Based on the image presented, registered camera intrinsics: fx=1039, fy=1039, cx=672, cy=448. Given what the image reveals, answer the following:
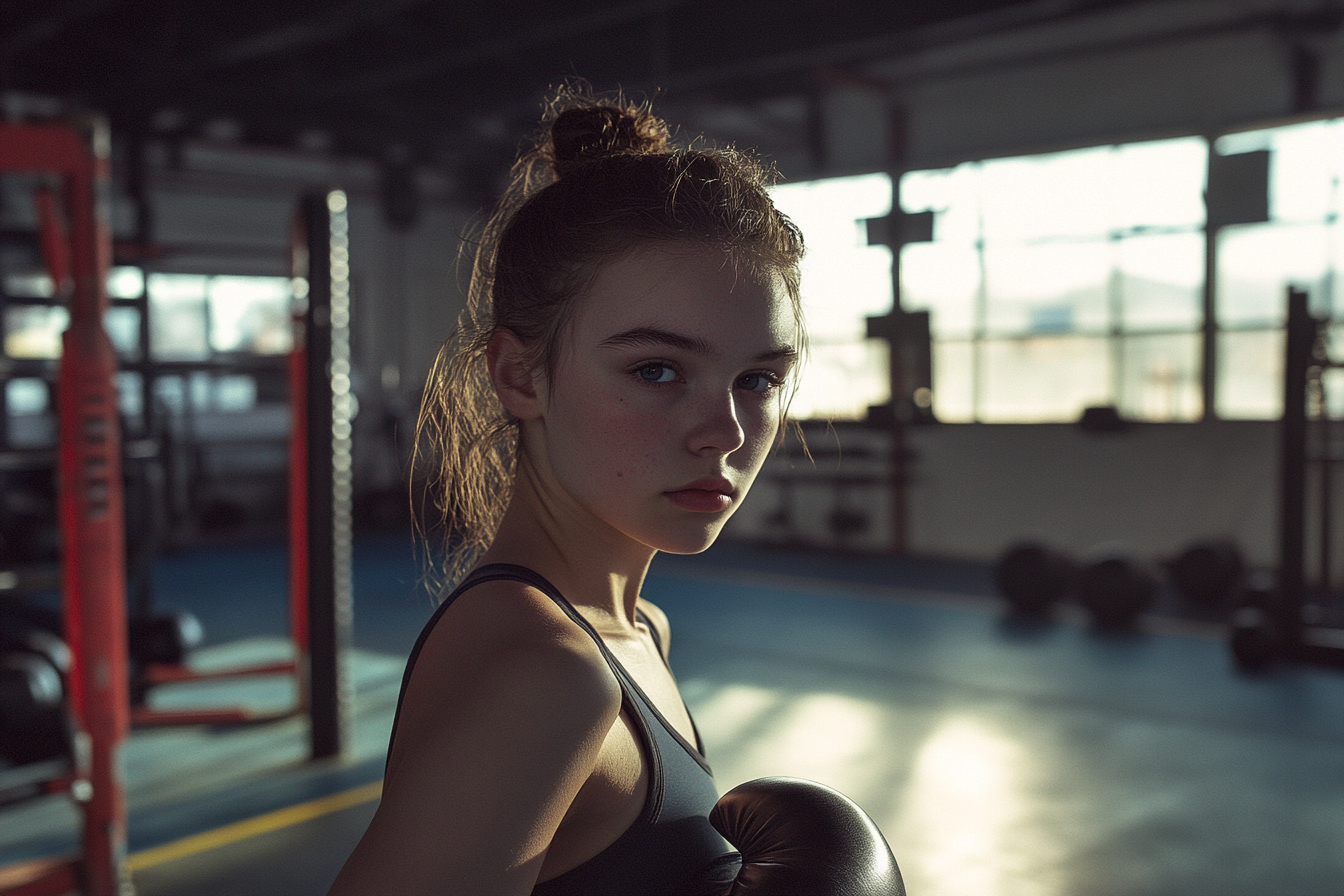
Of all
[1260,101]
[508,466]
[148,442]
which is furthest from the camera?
[1260,101]

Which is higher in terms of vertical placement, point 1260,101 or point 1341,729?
point 1260,101

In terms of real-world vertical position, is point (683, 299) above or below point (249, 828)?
above

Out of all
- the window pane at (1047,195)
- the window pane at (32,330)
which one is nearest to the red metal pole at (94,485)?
the window pane at (1047,195)

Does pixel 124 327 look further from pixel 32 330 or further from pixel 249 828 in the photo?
pixel 249 828

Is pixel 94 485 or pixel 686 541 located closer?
pixel 686 541

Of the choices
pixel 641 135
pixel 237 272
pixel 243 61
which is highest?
pixel 243 61

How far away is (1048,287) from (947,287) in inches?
29.4

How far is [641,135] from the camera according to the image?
39.0 inches

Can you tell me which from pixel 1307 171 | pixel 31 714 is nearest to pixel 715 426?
pixel 31 714

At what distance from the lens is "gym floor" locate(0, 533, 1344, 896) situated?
2715mm

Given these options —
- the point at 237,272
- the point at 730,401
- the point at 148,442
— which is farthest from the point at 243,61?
the point at 730,401

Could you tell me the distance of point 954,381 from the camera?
823 cm

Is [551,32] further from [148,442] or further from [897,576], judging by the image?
[897,576]

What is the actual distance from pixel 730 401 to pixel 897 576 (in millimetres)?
6755
